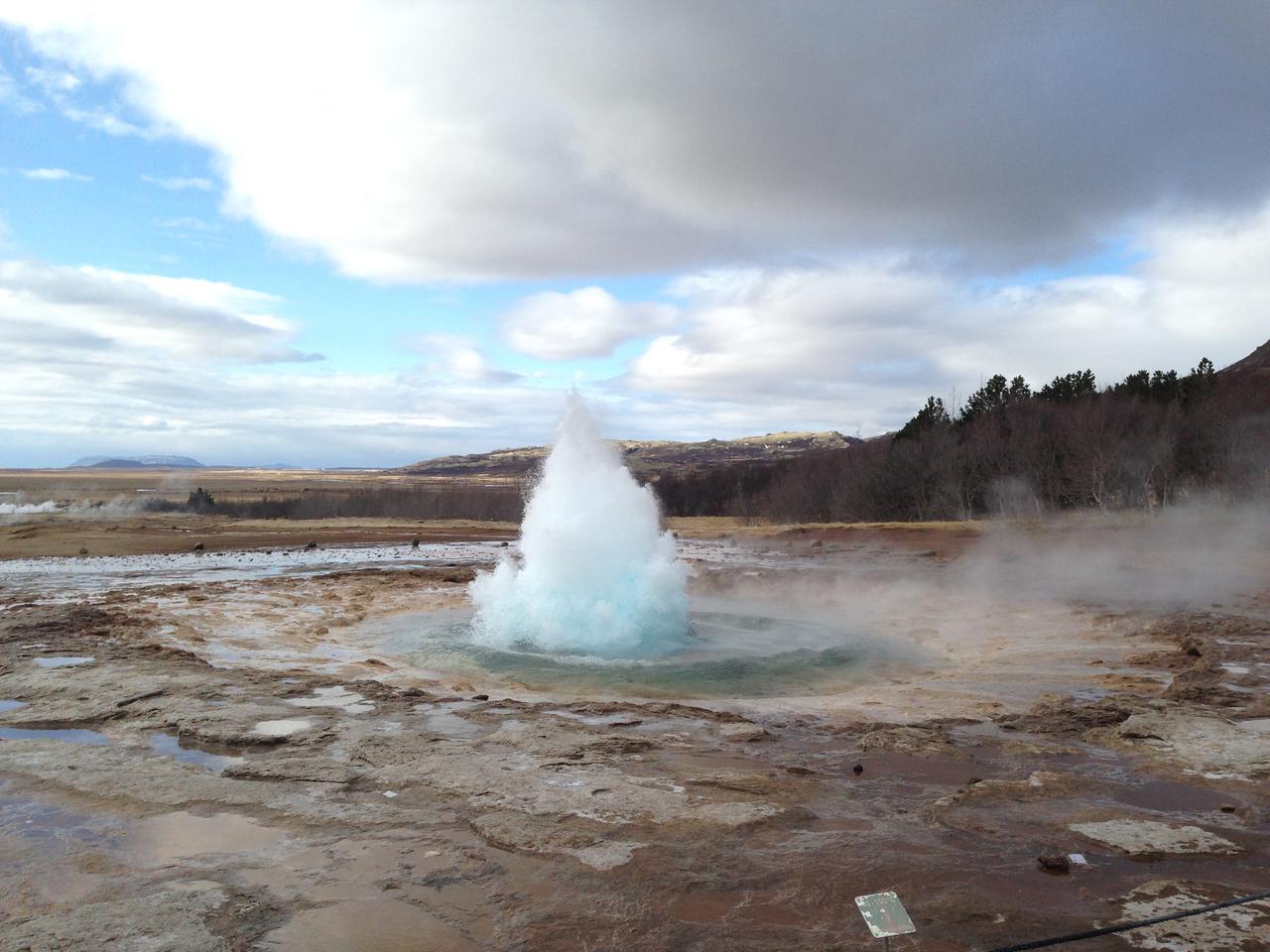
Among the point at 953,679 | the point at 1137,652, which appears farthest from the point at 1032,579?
the point at 953,679

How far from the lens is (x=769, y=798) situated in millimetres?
5523

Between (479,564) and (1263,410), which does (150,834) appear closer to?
(479,564)

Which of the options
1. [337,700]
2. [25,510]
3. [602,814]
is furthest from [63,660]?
[25,510]

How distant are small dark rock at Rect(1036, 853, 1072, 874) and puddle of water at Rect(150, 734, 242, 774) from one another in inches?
220

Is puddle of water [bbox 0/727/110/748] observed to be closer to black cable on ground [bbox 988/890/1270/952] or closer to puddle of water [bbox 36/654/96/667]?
puddle of water [bbox 36/654/96/667]

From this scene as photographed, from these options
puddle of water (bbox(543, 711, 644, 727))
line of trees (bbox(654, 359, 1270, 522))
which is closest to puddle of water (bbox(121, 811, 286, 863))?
puddle of water (bbox(543, 711, 644, 727))

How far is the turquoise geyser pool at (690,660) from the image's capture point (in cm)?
991

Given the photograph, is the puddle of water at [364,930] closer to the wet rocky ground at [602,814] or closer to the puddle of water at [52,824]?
the wet rocky ground at [602,814]

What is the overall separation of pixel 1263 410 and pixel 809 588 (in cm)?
3606

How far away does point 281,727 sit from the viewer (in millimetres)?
7012

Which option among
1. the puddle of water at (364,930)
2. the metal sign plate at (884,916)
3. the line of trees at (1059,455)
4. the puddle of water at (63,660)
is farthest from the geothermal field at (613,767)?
the line of trees at (1059,455)

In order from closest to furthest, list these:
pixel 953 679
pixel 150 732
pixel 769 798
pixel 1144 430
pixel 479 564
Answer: pixel 769 798 → pixel 150 732 → pixel 953 679 → pixel 479 564 → pixel 1144 430

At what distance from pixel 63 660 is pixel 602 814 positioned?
8.28m

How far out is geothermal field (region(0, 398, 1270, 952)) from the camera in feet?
13.1
